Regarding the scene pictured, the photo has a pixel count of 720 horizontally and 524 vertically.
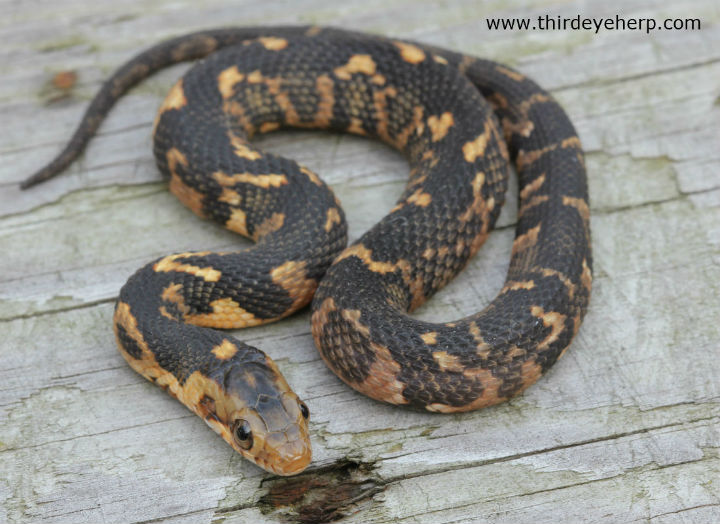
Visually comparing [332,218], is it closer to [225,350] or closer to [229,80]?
[225,350]

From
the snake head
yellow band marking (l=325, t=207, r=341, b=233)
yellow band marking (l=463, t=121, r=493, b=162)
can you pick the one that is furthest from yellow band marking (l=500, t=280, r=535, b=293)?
the snake head

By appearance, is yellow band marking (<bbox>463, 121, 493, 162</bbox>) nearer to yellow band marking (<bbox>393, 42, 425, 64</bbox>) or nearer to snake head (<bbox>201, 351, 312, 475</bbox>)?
yellow band marking (<bbox>393, 42, 425, 64</bbox>)

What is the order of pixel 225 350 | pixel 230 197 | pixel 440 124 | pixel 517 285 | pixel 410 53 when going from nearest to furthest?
pixel 225 350 → pixel 517 285 → pixel 230 197 → pixel 440 124 → pixel 410 53

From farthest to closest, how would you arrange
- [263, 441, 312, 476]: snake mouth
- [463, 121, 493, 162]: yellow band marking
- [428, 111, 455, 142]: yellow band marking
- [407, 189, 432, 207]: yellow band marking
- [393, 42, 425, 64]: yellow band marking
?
[393, 42, 425, 64]: yellow band marking
[428, 111, 455, 142]: yellow band marking
[463, 121, 493, 162]: yellow band marking
[407, 189, 432, 207]: yellow band marking
[263, 441, 312, 476]: snake mouth

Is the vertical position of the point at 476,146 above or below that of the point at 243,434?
above

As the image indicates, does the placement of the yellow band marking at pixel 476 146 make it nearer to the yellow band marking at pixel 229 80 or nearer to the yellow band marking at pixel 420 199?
the yellow band marking at pixel 420 199

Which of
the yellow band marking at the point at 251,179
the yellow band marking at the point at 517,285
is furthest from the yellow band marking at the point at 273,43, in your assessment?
the yellow band marking at the point at 517,285

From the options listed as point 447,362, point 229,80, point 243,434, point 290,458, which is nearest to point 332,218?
point 447,362
